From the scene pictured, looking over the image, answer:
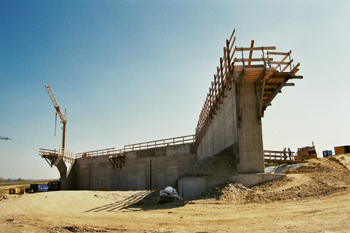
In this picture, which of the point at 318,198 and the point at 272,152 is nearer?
the point at 318,198

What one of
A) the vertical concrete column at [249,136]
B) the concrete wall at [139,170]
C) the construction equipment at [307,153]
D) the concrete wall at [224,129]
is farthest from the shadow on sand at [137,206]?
the construction equipment at [307,153]

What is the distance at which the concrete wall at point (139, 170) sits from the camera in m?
29.2

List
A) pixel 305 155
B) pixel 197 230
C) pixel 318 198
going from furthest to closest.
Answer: pixel 305 155, pixel 318 198, pixel 197 230

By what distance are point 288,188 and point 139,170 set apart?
940 inches

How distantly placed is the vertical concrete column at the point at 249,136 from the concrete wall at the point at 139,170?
47.1ft

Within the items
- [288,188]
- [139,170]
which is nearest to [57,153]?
[139,170]

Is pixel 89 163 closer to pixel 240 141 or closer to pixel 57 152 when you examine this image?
pixel 57 152

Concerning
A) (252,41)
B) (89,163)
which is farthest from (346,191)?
(89,163)

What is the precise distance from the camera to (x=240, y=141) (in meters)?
14.2

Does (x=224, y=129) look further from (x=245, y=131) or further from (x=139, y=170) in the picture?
(x=139, y=170)

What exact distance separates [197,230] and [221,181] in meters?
6.53

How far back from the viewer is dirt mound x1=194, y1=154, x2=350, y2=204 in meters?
10.6

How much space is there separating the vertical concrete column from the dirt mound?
138 cm

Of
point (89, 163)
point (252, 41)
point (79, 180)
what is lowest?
point (79, 180)
